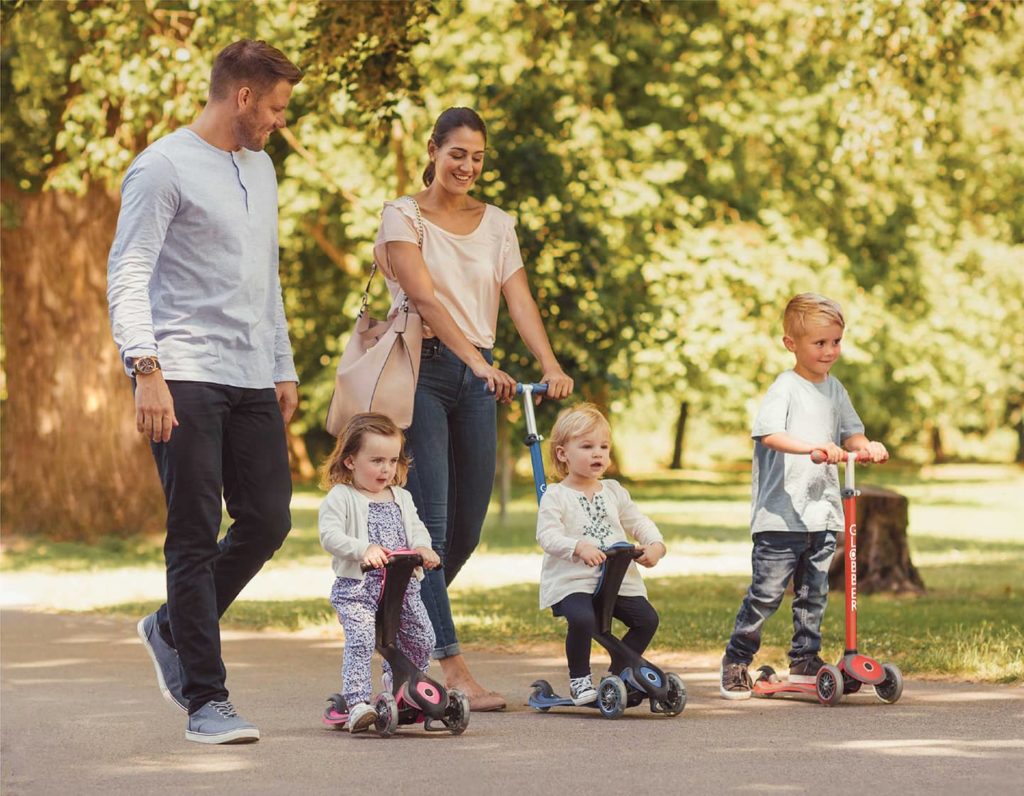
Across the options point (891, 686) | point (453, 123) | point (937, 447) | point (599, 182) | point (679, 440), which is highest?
point (599, 182)

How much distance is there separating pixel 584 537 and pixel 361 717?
120cm

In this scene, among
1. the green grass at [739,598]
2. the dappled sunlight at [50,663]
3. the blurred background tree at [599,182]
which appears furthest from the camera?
the blurred background tree at [599,182]

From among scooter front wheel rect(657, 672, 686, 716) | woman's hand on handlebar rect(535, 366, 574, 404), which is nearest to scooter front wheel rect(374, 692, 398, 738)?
scooter front wheel rect(657, 672, 686, 716)

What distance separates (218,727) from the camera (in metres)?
6.29

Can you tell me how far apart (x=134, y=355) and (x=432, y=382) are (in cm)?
159

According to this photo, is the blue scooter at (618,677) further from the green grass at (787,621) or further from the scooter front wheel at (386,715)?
the green grass at (787,621)

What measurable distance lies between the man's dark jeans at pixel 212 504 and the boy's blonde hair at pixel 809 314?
7.52 feet

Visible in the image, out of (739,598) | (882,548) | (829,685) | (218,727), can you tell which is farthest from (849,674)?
(882,548)

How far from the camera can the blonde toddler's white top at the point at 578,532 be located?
23.2 feet

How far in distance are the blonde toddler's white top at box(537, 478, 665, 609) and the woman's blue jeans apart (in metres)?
0.29

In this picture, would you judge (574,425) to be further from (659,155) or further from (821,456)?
(659,155)

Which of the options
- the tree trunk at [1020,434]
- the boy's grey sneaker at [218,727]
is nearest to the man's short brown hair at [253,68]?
the boy's grey sneaker at [218,727]

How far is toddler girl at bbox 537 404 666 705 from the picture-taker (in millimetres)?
7039

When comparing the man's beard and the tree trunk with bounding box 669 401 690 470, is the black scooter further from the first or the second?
the tree trunk with bounding box 669 401 690 470
